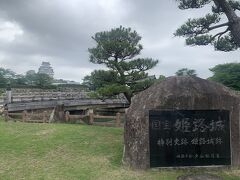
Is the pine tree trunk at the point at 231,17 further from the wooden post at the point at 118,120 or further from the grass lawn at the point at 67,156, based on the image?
the wooden post at the point at 118,120

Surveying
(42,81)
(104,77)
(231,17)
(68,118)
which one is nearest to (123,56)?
(104,77)

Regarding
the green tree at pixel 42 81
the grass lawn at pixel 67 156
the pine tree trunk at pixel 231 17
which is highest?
the green tree at pixel 42 81

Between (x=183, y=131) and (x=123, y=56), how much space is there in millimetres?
18681

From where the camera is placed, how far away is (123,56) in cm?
2809

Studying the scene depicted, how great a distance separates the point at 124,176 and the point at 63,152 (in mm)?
2985

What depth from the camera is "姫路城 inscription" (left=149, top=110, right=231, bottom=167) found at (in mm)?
9820

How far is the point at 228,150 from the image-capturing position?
32.6 ft

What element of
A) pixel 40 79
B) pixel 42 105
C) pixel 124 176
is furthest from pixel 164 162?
pixel 40 79

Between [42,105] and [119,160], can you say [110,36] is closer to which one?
[42,105]

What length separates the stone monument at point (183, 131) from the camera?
9.81 m

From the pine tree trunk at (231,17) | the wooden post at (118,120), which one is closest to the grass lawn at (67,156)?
the wooden post at (118,120)

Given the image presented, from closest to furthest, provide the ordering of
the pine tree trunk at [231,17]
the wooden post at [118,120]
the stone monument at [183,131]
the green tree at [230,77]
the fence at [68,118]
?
the stone monument at [183,131] → the pine tree trunk at [231,17] → the wooden post at [118,120] → the fence at [68,118] → the green tree at [230,77]

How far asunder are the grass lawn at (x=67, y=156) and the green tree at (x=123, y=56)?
11.9 meters

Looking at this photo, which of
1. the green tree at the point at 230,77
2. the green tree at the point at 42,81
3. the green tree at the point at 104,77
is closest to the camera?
the green tree at the point at 104,77
